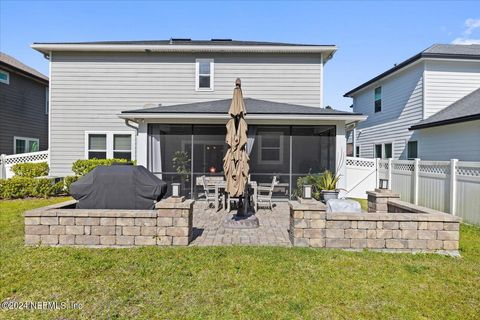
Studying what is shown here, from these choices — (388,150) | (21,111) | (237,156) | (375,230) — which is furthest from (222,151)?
(21,111)

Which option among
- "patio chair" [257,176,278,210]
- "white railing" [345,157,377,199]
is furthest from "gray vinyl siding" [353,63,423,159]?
"patio chair" [257,176,278,210]

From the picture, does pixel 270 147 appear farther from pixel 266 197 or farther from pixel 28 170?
pixel 28 170

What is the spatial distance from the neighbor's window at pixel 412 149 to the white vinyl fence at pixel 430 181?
2.26m

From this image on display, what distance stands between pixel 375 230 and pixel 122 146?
419 inches

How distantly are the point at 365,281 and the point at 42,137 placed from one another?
1932 cm

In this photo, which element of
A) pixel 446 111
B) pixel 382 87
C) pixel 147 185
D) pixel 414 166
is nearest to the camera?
pixel 147 185

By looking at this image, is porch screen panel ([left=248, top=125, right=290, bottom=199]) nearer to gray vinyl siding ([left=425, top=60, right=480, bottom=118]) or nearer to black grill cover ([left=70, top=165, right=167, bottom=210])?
black grill cover ([left=70, top=165, right=167, bottom=210])

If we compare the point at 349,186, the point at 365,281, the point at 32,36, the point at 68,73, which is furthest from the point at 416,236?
the point at 32,36

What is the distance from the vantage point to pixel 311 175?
9672 millimetres

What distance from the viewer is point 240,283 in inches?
137

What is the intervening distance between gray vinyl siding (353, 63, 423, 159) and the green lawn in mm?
9258

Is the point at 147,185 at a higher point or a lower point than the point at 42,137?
lower

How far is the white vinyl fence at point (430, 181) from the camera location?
21.4ft

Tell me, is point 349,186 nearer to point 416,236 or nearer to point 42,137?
point 416,236
